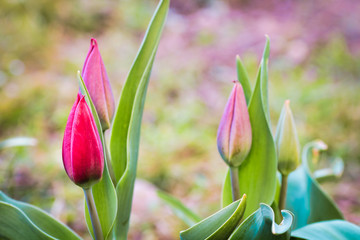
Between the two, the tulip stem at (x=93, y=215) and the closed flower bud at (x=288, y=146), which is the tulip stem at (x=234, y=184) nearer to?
the closed flower bud at (x=288, y=146)

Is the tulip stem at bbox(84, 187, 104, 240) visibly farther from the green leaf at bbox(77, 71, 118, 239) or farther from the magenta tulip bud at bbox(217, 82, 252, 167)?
the magenta tulip bud at bbox(217, 82, 252, 167)

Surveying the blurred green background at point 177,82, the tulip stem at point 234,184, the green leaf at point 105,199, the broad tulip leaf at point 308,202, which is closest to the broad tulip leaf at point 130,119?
the green leaf at point 105,199

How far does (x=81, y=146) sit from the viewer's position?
0.37 m

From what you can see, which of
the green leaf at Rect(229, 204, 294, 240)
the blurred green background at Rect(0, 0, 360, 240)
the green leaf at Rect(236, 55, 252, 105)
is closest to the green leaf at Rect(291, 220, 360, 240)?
the green leaf at Rect(229, 204, 294, 240)

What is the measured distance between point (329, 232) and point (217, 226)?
0.13 meters

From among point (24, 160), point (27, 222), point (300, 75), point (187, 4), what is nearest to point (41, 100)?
point (24, 160)

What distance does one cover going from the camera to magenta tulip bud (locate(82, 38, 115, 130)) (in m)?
0.43

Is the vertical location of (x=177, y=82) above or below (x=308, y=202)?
above

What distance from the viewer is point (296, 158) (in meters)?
0.48

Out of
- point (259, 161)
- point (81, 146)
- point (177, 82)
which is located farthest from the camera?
point (177, 82)

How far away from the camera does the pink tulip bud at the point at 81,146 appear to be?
37cm

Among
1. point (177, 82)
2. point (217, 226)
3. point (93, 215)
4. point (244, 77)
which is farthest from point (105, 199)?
point (177, 82)

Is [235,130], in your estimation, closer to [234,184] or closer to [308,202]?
[234,184]

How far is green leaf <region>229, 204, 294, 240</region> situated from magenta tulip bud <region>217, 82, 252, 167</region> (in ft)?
0.28
